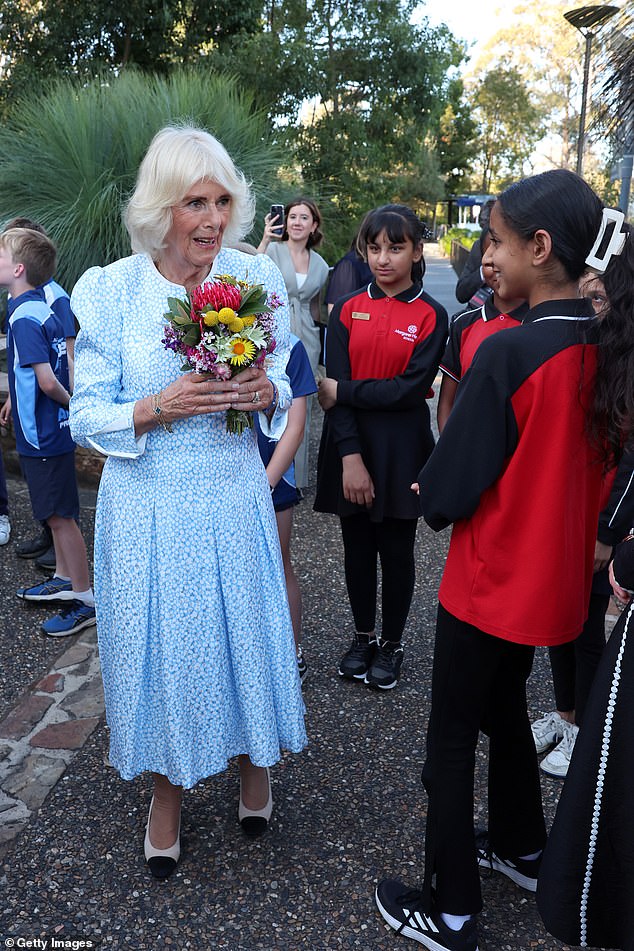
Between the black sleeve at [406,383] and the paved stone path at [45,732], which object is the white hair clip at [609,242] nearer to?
the black sleeve at [406,383]

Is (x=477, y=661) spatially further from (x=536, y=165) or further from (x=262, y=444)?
(x=536, y=165)

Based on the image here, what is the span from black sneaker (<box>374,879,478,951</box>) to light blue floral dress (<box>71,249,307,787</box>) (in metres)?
0.54

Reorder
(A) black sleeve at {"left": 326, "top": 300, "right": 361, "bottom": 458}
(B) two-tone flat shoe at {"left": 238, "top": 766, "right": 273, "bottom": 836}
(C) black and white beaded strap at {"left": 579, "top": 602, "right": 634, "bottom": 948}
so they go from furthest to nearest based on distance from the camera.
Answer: (A) black sleeve at {"left": 326, "top": 300, "right": 361, "bottom": 458}, (B) two-tone flat shoe at {"left": 238, "top": 766, "right": 273, "bottom": 836}, (C) black and white beaded strap at {"left": 579, "top": 602, "right": 634, "bottom": 948}

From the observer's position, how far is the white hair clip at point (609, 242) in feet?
6.66

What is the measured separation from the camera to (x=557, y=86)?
181 feet

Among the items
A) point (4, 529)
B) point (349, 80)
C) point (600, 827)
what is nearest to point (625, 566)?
point (600, 827)

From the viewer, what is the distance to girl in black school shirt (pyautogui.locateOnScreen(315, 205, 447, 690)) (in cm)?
370

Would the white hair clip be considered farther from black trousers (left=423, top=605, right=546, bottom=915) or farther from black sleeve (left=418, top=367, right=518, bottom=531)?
black trousers (left=423, top=605, right=546, bottom=915)

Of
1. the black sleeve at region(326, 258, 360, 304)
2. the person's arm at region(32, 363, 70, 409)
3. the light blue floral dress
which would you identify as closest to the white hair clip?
the light blue floral dress

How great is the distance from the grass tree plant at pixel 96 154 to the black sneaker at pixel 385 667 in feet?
17.4

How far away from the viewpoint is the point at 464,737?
239 centimetres

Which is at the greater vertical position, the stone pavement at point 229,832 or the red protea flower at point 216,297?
the red protea flower at point 216,297

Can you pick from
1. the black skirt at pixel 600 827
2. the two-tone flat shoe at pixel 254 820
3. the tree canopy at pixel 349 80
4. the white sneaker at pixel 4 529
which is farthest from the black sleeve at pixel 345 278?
the tree canopy at pixel 349 80

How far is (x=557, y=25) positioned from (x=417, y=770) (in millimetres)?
56807
